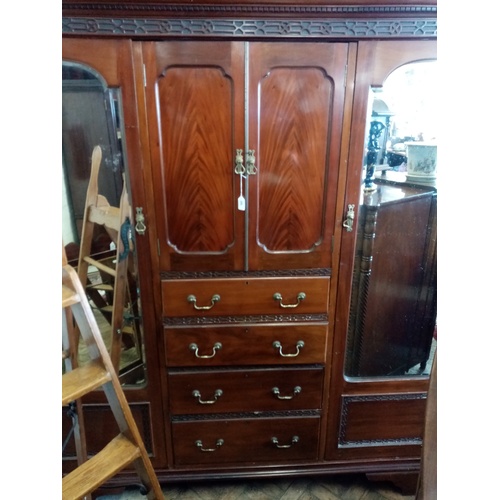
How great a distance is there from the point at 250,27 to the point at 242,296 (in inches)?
30.1

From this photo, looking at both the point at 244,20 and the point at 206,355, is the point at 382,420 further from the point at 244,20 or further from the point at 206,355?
the point at 244,20

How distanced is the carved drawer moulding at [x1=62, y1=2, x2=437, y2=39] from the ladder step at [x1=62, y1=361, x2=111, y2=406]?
33.4 inches

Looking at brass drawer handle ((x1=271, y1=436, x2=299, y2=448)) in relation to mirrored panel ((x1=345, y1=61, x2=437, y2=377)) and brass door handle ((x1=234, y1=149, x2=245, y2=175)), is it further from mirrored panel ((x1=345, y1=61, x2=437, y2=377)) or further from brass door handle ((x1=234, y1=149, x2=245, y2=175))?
brass door handle ((x1=234, y1=149, x2=245, y2=175))

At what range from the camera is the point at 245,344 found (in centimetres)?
120

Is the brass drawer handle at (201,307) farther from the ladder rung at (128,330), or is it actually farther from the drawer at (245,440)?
the drawer at (245,440)

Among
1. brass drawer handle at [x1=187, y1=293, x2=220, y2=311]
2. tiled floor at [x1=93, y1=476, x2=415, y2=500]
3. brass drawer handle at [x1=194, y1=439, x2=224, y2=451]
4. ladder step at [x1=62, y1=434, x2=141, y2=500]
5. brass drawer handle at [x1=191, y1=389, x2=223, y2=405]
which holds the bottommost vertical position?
tiled floor at [x1=93, y1=476, x2=415, y2=500]

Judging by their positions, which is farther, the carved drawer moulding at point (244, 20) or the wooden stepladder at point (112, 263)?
the wooden stepladder at point (112, 263)

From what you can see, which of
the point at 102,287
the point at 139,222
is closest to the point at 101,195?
the point at 139,222

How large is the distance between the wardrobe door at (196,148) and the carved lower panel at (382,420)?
0.71 meters

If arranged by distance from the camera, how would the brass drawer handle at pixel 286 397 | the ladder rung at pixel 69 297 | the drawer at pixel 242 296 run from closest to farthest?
1. the ladder rung at pixel 69 297
2. the drawer at pixel 242 296
3. the brass drawer handle at pixel 286 397

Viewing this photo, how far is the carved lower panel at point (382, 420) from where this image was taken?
1313 millimetres

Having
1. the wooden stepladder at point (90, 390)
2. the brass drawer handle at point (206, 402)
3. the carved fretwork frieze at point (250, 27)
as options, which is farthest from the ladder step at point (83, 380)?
the carved fretwork frieze at point (250, 27)

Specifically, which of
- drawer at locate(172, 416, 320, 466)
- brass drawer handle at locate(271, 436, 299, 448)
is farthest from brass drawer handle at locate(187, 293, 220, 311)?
brass drawer handle at locate(271, 436, 299, 448)

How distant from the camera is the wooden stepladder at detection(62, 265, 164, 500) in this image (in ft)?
2.63
